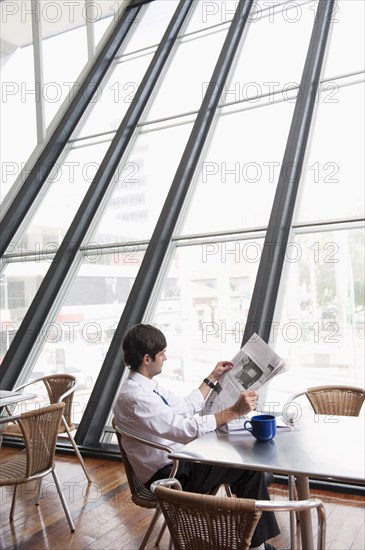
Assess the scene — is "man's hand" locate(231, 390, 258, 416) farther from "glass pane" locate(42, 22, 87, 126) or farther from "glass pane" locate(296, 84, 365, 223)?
"glass pane" locate(42, 22, 87, 126)

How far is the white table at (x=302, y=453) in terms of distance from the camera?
5.94 feet

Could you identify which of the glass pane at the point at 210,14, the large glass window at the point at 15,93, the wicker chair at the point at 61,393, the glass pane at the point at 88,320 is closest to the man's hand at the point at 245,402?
the wicker chair at the point at 61,393

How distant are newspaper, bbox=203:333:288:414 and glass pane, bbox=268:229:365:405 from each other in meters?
1.72

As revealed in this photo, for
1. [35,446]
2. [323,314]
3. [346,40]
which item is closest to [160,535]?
[35,446]

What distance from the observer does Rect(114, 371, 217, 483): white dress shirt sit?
2406 millimetres

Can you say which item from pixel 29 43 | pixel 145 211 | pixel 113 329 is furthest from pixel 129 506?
pixel 29 43

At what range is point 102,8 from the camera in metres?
7.37

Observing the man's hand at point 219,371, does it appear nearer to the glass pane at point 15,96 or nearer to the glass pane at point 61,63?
the glass pane at point 15,96

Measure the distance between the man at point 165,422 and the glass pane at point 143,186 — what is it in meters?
2.73

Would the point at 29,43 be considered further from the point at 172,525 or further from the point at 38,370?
the point at 172,525

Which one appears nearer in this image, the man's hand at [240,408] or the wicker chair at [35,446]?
the man's hand at [240,408]

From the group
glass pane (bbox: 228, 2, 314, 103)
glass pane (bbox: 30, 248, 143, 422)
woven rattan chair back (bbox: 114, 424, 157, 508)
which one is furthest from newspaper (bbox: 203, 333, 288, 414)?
glass pane (bbox: 228, 2, 314, 103)

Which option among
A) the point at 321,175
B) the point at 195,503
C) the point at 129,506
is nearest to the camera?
the point at 195,503

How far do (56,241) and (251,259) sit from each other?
2426 millimetres
